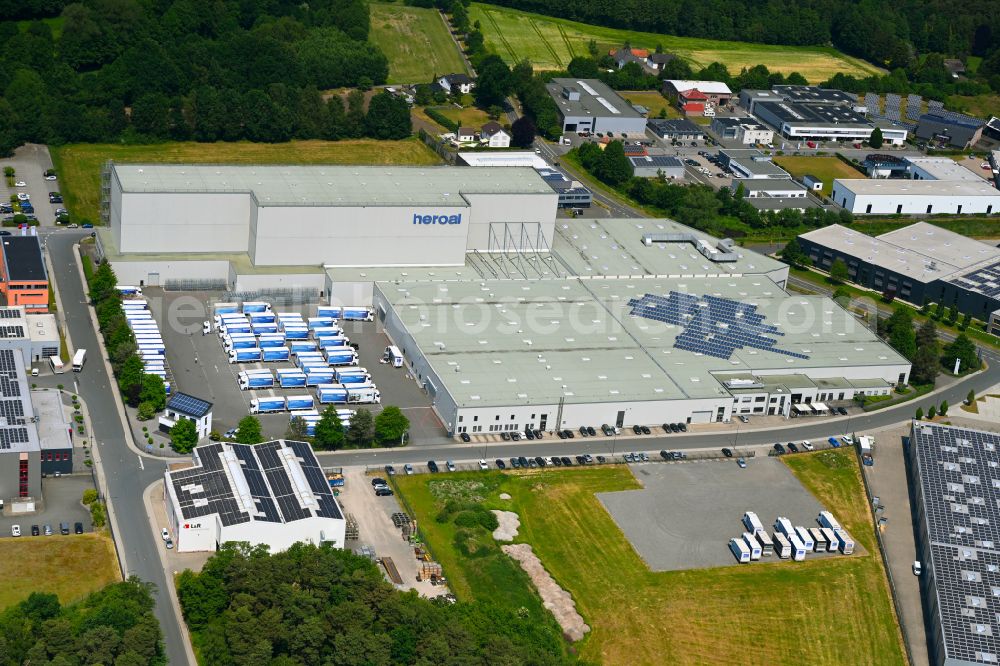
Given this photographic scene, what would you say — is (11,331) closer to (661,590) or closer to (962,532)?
(661,590)

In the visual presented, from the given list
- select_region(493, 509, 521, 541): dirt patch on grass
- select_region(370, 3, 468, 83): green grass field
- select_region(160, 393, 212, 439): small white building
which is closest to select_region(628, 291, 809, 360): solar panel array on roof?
select_region(493, 509, 521, 541): dirt patch on grass

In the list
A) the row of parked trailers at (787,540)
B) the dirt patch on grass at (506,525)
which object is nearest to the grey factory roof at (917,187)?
the row of parked trailers at (787,540)

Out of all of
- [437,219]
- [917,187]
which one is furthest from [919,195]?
[437,219]

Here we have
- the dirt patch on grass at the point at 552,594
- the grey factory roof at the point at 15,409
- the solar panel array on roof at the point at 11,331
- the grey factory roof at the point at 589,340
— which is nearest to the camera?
the dirt patch on grass at the point at 552,594

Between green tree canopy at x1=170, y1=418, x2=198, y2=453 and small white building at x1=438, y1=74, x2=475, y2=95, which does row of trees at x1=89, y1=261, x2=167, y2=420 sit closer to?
green tree canopy at x1=170, y1=418, x2=198, y2=453

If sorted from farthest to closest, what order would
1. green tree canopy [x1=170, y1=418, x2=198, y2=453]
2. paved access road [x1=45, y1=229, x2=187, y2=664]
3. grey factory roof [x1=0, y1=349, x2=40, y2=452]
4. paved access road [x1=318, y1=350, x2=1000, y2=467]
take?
paved access road [x1=318, y1=350, x2=1000, y2=467]
green tree canopy [x1=170, y1=418, x2=198, y2=453]
grey factory roof [x1=0, y1=349, x2=40, y2=452]
paved access road [x1=45, y1=229, x2=187, y2=664]

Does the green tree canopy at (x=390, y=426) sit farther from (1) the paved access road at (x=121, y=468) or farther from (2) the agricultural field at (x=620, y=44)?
(2) the agricultural field at (x=620, y=44)

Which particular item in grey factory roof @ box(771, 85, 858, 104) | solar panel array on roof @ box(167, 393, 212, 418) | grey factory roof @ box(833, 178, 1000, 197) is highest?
grey factory roof @ box(771, 85, 858, 104)
